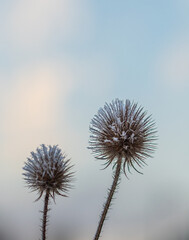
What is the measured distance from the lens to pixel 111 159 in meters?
7.61

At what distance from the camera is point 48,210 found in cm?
681

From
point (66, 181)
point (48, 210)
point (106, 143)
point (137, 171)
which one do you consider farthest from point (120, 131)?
point (48, 210)

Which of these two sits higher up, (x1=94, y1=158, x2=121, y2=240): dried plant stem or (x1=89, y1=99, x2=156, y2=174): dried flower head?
(x1=89, y1=99, x2=156, y2=174): dried flower head

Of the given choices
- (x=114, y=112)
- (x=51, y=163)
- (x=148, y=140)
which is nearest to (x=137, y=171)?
(x=148, y=140)

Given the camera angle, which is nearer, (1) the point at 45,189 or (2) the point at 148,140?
(1) the point at 45,189

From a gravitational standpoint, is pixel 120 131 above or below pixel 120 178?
above

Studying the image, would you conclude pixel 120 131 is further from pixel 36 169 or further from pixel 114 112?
pixel 36 169

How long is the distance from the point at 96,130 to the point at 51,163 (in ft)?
4.43

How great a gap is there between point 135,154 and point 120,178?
45.3 inches

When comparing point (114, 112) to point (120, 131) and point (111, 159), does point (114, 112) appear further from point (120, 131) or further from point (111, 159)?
point (111, 159)

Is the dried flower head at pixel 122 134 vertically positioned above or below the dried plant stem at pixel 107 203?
above

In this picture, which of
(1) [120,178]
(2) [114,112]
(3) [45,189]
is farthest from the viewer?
(2) [114,112]

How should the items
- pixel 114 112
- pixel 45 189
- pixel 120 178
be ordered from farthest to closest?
pixel 114 112
pixel 45 189
pixel 120 178

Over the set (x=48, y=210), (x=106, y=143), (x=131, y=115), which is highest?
(x=131, y=115)
